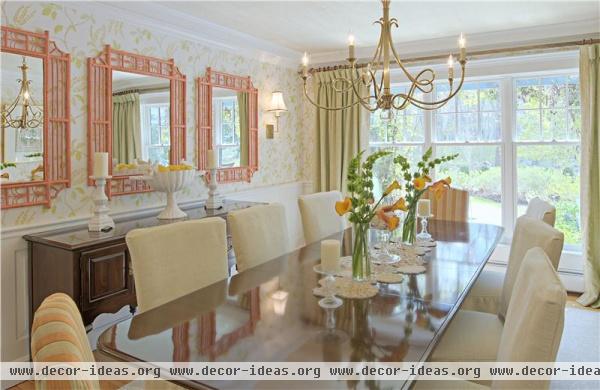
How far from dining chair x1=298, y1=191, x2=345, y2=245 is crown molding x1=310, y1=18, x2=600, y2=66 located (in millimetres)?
2150

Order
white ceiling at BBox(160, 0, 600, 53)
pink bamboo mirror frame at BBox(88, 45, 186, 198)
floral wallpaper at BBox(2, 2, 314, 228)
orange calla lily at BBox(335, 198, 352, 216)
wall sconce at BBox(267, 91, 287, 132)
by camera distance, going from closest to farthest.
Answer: orange calla lily at BBox(335, 198, 352, 216), floral wallpaper at BBox(2, 2, 314, 228), pink bamboo mirror frame at BBox(88, 45, 186, 198), white ceiling at BBox(160, 0, 600, 53), wall sconce at BBox(267, 91, 287, 132)

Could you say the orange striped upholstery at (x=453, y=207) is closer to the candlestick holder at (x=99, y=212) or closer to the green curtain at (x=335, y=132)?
the green curtain at (x=335, y=132)

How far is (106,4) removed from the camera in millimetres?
2893

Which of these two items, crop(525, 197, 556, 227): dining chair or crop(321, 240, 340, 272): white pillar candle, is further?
crop(525, 197, 556, 227): dining chair

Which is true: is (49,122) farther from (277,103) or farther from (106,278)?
(277,103)

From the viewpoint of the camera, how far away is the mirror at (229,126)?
3.96 meters

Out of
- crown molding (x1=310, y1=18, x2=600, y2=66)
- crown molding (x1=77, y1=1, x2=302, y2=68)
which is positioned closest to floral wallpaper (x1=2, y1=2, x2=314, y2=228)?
crown molding (x1=77, y1=1, x2=302, y2=68)

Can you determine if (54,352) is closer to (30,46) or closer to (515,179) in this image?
(30,46)

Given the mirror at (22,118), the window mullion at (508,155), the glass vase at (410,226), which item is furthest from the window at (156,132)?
the window mullion at (508,155)

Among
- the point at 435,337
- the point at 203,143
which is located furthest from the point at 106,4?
the point at 435,337

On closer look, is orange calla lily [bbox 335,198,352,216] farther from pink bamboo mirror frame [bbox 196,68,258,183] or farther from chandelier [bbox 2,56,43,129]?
pink bamboo mirror frame [bbox 196,68,258,183]

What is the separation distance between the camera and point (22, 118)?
2.51m

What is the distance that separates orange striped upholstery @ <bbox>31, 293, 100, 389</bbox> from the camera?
0.78 meters

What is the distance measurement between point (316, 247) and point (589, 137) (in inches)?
Answer: 111
